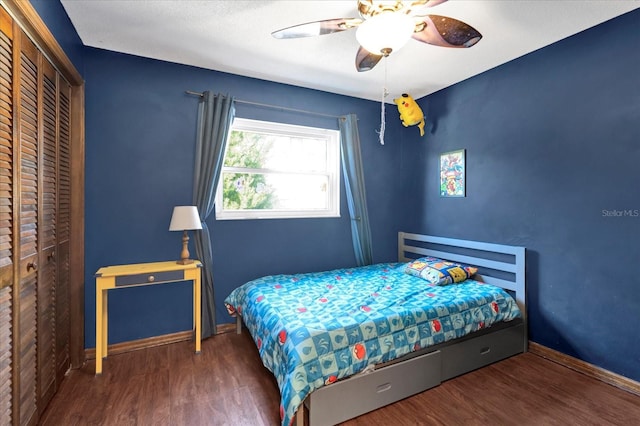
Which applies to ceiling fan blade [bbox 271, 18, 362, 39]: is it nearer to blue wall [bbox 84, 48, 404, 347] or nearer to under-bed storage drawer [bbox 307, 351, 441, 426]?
blue wall [bbox 84, 48, 404, 347]

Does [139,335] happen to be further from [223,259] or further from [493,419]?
[493,419]

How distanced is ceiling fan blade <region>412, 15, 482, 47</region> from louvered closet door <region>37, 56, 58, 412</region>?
216 cm

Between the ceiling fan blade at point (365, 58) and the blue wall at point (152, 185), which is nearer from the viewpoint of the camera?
the ceiling fan blade at point (365, 58)

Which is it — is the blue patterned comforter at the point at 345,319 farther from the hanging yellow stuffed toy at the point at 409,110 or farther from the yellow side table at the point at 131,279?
the hanging yellow stuffed toy at the point at 409,110

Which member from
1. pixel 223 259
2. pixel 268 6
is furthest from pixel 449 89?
pixel 223 259

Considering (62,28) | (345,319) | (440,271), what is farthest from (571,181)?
(62,28)

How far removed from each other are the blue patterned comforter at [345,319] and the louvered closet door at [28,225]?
47.1 inches

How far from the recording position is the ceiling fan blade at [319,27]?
65.8 inches

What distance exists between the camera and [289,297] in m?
2.36

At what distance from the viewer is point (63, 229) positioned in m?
2.15

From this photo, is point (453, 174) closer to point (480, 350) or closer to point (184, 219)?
point (480, 350)

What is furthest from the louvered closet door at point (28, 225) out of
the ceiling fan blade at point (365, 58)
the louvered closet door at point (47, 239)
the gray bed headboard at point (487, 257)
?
the gray bed headboard at point (487, 257)

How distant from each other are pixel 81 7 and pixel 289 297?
2396 millimetres

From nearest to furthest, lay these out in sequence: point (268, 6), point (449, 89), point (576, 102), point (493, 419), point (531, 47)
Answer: point (493, 419) < point (268, 6) < point (576, 102) < point (531, 47) < point (449, 89)
